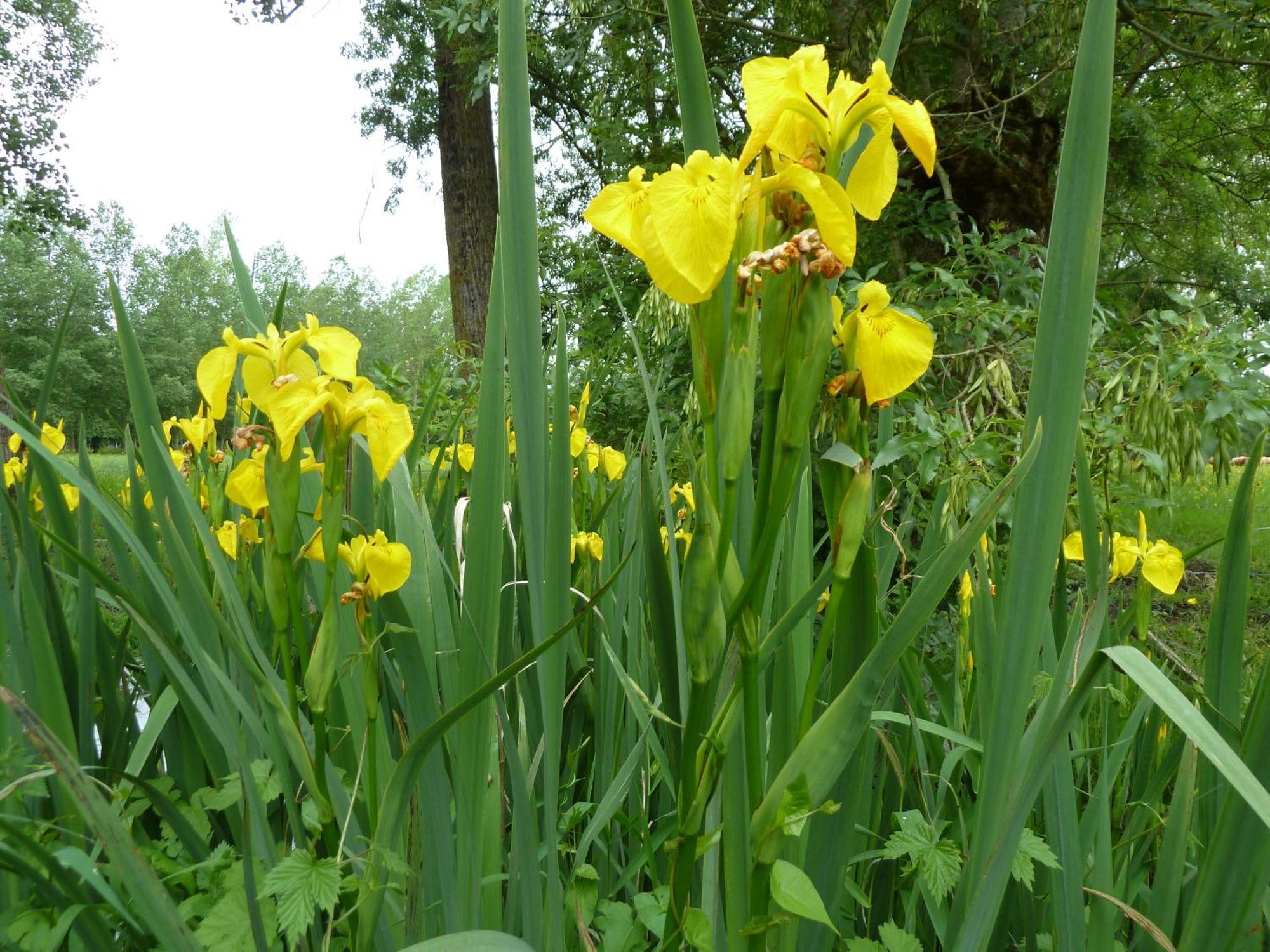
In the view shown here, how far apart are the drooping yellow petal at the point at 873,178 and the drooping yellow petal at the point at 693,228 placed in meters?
0.12

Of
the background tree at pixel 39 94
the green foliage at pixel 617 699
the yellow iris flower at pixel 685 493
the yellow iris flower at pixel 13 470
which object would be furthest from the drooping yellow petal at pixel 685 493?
the background tree at pixel 39 94

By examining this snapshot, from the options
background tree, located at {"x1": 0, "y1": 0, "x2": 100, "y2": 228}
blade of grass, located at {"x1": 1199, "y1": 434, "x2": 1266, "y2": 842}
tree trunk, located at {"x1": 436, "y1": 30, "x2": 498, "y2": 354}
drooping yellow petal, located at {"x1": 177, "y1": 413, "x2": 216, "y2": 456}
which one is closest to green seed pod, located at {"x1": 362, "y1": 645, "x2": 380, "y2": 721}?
blade of grass, located at {"x1": 1199, "y1": 434, "x2": 1266, "y2": 842}

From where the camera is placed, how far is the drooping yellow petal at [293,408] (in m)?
0.65

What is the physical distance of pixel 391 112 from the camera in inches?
321

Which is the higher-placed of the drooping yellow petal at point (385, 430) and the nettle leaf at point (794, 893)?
the drooping yellow petal at point (385, 430)

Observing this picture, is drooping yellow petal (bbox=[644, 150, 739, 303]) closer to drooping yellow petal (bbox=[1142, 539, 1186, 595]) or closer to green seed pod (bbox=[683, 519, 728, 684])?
green seed pod (bbox=[683, 519, 728, 684])

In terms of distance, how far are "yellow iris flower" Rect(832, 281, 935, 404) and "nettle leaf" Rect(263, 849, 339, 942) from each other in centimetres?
54

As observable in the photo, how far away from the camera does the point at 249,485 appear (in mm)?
747

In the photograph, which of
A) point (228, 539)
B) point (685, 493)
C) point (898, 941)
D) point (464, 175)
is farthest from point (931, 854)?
point (464, 175)

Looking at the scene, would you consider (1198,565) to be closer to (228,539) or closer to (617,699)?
(617,699)

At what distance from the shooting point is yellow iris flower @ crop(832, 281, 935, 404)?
1.95 feet

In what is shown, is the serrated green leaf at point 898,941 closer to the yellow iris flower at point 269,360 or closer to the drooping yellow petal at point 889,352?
the drooping yellow petal at point 889,352

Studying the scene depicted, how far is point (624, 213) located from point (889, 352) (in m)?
0.21

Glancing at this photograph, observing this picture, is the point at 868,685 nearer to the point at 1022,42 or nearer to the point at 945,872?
the point at 945,872
